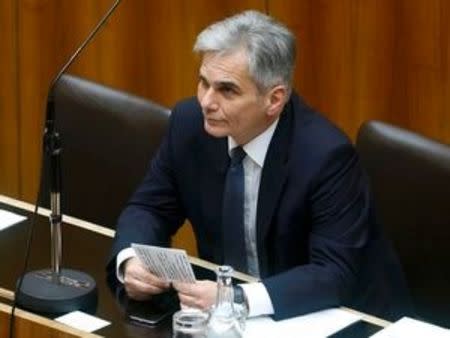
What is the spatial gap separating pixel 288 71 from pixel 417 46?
130 cm

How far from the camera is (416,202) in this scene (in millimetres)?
3508

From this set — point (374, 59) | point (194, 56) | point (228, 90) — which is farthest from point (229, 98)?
point (194, 56)

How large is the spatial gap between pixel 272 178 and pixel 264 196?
5cm

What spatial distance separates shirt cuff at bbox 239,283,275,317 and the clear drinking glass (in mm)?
141

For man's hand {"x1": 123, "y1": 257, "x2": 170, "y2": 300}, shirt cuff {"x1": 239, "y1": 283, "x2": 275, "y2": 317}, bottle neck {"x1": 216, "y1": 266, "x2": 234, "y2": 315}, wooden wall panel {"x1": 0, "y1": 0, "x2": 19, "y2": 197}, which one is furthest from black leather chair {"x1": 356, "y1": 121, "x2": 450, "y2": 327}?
wooden wall panel {"x1": 0, "y1": 0, "x2": 19, "y2": 197}

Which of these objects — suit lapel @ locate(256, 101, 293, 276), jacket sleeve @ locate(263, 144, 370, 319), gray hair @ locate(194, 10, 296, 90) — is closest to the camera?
jacket sleeve @ locate(263, 144, 370, 319)

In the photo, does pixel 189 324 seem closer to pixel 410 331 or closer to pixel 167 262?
pixel 167 262

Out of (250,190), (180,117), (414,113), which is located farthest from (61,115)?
(414,113)

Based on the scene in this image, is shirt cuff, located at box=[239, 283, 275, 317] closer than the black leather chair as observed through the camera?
Yes

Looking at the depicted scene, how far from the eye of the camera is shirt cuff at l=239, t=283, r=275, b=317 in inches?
117

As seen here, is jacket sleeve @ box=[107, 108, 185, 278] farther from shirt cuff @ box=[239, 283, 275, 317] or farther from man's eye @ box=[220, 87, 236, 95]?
shirt cuff @ box=[239, 283, 275, 317]

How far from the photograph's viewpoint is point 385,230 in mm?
3588

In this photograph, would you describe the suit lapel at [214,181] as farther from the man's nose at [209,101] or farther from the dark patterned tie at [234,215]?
the man's nose at [209,101]

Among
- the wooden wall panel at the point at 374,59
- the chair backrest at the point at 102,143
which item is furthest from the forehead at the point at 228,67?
the wooden wall panel at the point at 374,59
